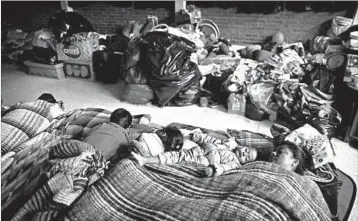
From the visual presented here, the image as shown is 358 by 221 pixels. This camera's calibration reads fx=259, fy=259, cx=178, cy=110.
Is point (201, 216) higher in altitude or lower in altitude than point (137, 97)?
higher

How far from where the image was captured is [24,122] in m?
1.56

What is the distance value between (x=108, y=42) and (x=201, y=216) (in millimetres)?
3743

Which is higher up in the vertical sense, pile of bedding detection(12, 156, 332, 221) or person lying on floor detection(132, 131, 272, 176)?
pile of bedding detection(12, 156, 332, 221)

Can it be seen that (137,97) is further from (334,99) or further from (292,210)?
(292,210)

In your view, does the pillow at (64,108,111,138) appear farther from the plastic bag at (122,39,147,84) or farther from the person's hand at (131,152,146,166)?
the plastic bag at (122,39,147,84)

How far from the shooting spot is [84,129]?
196 cm

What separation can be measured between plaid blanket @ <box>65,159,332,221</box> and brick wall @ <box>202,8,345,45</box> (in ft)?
11.2

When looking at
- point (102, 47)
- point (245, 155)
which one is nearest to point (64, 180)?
point (245, 155)

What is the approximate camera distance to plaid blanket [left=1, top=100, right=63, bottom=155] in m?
1.40

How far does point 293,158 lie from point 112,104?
223cm

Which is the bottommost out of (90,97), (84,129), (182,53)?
(90,97)

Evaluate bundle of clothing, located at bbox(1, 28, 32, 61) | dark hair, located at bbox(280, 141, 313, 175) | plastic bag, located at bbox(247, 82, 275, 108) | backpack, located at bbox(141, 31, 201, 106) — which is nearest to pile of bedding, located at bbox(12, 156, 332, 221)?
dark hair, located at bbox(280, 141, 313, 175)

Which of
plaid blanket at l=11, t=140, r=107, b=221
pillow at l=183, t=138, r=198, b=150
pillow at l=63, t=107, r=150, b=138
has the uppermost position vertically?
plaid blanket at l=11, t=140, r=107, b=221

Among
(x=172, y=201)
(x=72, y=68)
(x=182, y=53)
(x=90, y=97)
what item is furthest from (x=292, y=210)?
(x=72, y=68)
